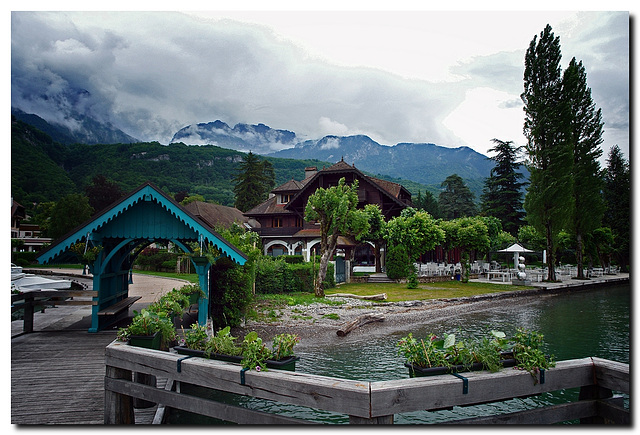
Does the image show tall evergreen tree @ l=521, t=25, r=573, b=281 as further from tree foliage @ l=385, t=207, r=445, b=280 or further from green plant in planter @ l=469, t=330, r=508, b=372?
green plant in planter @ l=469, t=330, r=508, b=372

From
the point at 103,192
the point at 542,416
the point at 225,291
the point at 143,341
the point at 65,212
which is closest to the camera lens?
the point at 542,416

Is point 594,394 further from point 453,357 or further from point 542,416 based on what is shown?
point 453,357

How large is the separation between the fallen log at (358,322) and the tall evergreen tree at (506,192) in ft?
119

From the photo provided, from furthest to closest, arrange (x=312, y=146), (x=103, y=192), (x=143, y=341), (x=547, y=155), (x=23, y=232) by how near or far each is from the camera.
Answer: (x=312, y=146) < (x=547, y=155) < (x=103, y=192) < (x=23, y=232) < (x=143, y=341)

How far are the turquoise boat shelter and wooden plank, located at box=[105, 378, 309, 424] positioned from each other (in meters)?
3.76

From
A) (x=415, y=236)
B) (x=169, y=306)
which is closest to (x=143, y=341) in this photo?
(x=169, y=306)

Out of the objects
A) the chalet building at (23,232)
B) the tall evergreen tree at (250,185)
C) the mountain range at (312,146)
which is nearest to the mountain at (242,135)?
the mountain range at (312,146)

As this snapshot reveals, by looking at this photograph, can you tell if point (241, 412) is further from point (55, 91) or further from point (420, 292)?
point (420, 292)

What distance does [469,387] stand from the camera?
10.1ft

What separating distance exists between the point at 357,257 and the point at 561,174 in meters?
17.5

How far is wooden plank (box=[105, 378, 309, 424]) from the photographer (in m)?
3.22

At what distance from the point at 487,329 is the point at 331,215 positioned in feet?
27.4

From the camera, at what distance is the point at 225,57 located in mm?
7219

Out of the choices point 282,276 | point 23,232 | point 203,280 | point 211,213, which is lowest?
point 282,276
